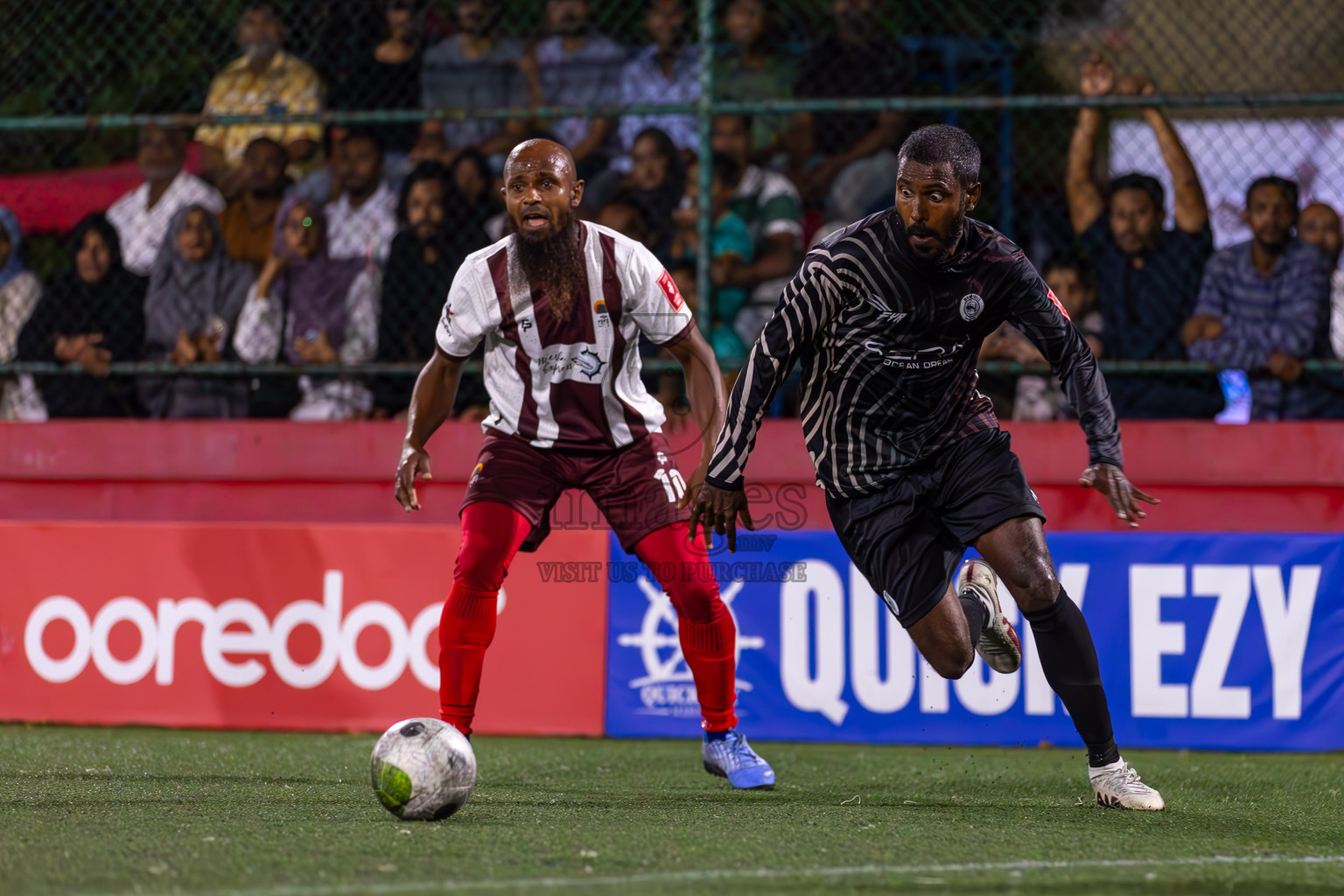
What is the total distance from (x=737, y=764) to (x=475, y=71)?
5059mm

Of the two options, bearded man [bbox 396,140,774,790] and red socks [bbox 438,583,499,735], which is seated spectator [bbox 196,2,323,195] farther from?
red socks [bbox 438,583,499,735]

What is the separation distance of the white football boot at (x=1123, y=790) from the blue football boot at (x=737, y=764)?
1110 millimetres

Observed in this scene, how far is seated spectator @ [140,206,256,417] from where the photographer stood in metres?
7.92

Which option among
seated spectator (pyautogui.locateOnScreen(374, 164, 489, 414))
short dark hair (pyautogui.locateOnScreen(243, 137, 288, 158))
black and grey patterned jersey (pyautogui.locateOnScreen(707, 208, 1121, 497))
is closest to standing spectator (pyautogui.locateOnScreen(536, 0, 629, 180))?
seated spectator (pyautogui.locateOnScreen(374, 164, 489, 414))

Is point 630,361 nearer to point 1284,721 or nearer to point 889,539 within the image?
point 889,539

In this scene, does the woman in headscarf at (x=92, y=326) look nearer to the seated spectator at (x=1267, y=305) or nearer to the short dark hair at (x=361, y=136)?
the short dark hair at (x=361, y=136)

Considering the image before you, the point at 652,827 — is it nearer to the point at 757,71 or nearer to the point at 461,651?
the point at 461,651

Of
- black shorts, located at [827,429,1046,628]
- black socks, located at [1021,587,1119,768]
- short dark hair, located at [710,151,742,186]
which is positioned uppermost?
short dark hair, located at [710,151,742,186]

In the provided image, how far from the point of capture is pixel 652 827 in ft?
13.6

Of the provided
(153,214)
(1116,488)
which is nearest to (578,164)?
(153,214)

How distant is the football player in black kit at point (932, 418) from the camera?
4426 mm

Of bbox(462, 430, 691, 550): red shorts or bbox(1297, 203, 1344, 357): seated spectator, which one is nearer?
bbox(462, 430, 691, 550): red shorts

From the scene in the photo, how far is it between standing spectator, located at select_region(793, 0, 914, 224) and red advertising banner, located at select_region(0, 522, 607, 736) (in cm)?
246

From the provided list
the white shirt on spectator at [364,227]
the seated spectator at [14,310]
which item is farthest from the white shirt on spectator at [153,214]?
the white shirt on spectator at [364,227]
